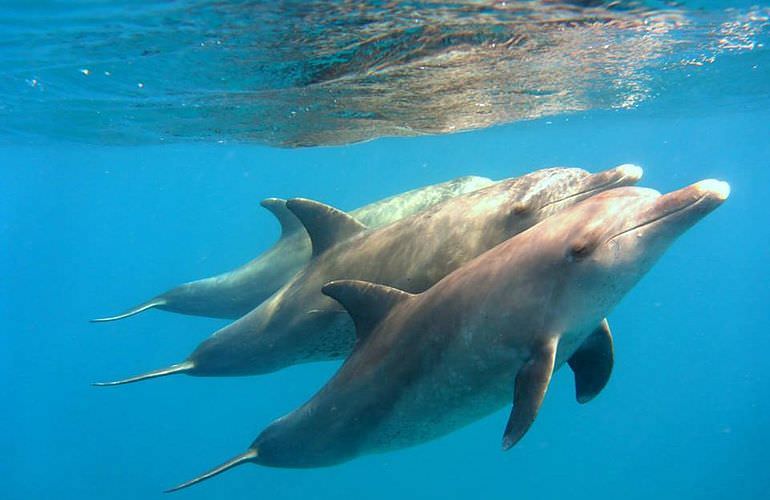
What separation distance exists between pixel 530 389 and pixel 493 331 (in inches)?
22.5

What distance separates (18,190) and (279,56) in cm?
5789

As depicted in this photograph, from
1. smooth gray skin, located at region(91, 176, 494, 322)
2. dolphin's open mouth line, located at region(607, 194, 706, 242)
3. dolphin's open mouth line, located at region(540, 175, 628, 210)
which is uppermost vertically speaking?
dolphin's open mouth line, located at region(607, 194, 706, 242)

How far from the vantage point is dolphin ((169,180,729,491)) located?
14.4ft

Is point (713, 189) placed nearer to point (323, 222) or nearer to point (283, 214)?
point (323, 222)

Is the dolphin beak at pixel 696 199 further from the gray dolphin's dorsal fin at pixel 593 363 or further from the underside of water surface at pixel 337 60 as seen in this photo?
the underside of water surface at pixel 337 60

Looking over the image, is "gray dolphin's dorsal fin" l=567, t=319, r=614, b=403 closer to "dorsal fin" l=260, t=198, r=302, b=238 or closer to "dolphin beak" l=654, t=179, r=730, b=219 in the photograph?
"dolphin beak" l=654, t=179, r=730, b=219

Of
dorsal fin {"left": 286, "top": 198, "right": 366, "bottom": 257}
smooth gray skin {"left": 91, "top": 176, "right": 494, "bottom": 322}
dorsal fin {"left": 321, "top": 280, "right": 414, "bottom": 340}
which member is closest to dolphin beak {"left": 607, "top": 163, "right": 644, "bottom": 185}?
dorsal fin {"left": 321, "top": 280, "right": 414, "bottom": 340}

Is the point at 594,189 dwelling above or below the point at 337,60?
below

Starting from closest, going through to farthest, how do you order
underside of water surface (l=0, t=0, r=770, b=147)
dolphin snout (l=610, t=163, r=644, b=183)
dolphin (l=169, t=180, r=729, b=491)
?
dolphin (l=169, t=180, r=729, b=491), dolphin snout (l=610, t=163, r=644, b=183), underside of water surface (l=0, t=0, r=770, b=147)

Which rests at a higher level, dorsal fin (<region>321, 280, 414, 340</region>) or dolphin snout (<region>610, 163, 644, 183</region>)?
dolphin snout (<region>610, 163, 644, 183</region>)

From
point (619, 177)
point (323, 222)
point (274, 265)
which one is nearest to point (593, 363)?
point (619, 177)

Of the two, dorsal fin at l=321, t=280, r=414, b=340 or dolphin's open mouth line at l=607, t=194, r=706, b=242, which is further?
dorsal fin at l=321, t=280, r=414, b=340

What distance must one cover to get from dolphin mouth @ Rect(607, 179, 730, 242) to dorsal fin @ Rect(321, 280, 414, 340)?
2438 millimetres

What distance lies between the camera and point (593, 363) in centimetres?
591
